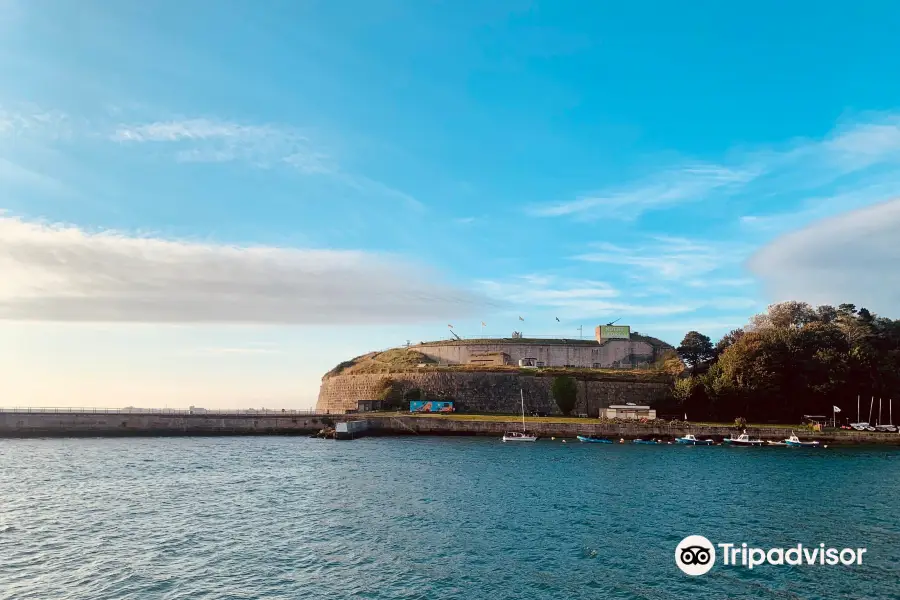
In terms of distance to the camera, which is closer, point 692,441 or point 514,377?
point 692,441

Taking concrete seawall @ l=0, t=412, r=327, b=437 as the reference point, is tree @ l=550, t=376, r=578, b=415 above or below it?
above

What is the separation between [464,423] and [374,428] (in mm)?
9824

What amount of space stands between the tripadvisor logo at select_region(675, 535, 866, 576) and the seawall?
51.8 meters

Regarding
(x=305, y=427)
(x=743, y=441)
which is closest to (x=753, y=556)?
(x=743, y=441)

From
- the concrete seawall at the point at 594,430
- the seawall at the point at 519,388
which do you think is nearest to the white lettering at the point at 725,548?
the concrete seawall at the point at 594,430

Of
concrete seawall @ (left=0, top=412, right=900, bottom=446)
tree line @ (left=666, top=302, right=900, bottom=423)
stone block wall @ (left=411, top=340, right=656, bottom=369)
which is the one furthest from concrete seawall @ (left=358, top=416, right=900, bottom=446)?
stone block wall @ (left=411, top=340, right=656, bottom=369)

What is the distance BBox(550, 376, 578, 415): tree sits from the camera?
73.2 meters

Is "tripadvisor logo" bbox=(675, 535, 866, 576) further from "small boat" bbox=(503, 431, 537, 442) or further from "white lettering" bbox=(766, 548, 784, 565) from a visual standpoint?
"small boat" bbox=(503, 431, 537, 442)

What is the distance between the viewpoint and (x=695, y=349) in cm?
8494

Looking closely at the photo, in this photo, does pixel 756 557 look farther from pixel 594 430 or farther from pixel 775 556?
pixel 594 430

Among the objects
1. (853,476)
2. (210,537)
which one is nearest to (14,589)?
(210,537)

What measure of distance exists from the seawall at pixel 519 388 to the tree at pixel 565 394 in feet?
3.41

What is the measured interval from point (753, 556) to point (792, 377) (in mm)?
54393

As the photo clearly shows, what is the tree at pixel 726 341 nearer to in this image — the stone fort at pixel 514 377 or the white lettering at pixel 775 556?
the stone fort at pixel 514 377
